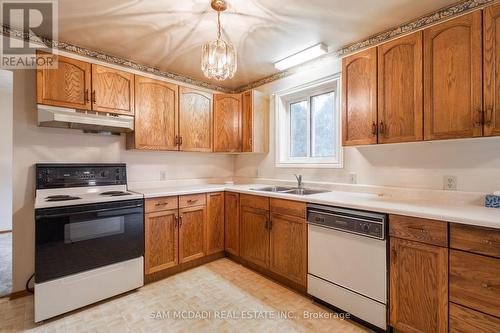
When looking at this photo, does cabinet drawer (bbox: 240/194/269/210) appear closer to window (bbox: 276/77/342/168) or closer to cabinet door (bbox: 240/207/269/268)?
cabinet door (bbox: 240/207/269/268)

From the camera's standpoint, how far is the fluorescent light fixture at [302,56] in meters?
2.48

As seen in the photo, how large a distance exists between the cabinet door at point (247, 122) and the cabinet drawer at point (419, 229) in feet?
6.61

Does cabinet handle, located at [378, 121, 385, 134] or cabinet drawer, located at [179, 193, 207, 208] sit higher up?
cabinet handle, located at [378, 121, 385, 134]

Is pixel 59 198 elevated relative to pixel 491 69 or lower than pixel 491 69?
lower

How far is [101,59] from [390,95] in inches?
117

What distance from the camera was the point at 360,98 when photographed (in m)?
2.11

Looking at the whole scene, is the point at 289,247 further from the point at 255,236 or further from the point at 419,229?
the point at 419,229

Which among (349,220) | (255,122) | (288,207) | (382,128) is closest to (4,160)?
(255,122)

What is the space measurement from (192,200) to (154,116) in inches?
42.2

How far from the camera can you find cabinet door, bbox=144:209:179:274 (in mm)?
2428

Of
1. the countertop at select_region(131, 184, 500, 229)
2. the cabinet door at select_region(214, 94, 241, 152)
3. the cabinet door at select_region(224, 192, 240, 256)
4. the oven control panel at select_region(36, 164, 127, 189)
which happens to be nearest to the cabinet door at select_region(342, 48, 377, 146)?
the countertop at select_region(131, 184, 500, 229)

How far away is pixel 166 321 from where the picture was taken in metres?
1.87

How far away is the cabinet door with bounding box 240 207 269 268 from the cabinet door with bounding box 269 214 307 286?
89 mm

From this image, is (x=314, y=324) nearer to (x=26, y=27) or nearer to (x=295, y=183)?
(x=295, y=183)
